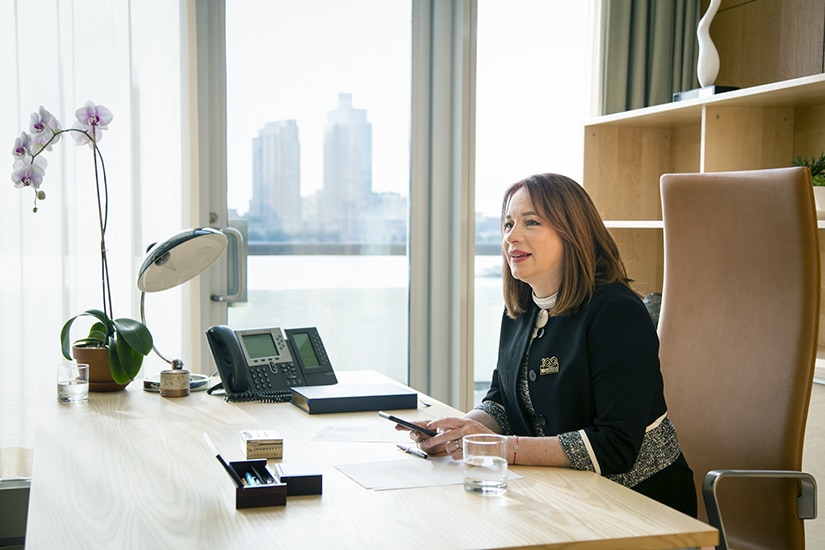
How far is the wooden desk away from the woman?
0.11 meters

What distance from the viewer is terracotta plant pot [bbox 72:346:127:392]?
2215 millimetres

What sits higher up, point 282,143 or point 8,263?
A: point 282,143

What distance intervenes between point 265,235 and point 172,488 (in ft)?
6.73

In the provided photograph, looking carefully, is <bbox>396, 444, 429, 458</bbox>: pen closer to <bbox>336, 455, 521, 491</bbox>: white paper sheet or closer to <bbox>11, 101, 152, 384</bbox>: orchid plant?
<bbox>336, 455, 521, 491</bbox>: white paper sheet

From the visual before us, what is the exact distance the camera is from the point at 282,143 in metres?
3.38

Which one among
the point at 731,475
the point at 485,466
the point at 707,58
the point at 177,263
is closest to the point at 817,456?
the point at 731,475

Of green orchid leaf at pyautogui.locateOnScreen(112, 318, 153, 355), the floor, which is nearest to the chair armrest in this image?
the floor

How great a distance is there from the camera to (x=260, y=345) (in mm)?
2223

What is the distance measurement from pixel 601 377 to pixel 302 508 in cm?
71

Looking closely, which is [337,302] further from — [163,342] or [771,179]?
[771,179]

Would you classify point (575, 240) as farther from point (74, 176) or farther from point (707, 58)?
point (74, 176)

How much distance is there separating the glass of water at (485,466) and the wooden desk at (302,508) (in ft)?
0.07

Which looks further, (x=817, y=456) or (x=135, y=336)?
(x=817, y=456)

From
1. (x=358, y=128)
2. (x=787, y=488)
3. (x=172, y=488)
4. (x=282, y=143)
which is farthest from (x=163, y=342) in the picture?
(x=787, y=488)
